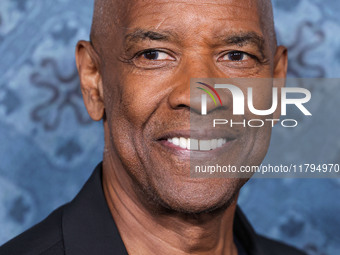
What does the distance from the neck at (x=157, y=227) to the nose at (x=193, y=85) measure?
1.39 feet

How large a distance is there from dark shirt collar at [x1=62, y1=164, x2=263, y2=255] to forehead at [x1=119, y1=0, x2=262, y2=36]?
2.11ft

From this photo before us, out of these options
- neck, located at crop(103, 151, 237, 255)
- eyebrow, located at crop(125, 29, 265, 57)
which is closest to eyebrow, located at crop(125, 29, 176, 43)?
eyebrow, located at crop(125, 29, 265, 57)

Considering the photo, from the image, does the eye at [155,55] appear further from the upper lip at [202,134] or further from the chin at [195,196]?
the chin at [195,196]

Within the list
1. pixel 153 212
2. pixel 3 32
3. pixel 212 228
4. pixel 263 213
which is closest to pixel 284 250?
pixel 263 213

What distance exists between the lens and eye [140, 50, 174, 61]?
7.75ft

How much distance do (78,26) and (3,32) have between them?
0.40m

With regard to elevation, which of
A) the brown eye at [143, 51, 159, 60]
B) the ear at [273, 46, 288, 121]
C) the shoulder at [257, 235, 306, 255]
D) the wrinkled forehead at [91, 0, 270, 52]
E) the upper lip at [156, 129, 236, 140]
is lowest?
the shoulder at [257, 235, 306, 255]

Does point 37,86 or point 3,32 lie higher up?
point 3,32

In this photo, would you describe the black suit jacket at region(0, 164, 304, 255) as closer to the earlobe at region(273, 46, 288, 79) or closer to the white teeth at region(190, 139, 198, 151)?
the white teeth at region(190, 139, 198, 151)

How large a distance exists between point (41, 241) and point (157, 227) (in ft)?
1.44

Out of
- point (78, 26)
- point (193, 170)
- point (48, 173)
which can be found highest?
point (78, 26)

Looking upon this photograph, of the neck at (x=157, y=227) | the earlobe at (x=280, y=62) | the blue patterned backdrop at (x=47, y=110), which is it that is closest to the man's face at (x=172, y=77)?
the neck at (x=157, y=227)

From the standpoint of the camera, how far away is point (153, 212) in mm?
2447

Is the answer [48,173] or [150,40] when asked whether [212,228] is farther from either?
[48,173]
